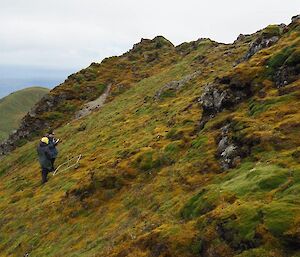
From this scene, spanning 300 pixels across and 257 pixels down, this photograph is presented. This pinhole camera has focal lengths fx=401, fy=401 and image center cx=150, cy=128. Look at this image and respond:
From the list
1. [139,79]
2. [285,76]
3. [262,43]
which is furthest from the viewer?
[139,79]

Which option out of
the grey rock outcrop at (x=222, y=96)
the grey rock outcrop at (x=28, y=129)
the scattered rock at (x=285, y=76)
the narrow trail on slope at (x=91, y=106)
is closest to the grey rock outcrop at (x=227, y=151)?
the grey rock outcrop at (x=222, y=96)

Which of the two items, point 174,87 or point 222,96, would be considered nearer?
point 222,96

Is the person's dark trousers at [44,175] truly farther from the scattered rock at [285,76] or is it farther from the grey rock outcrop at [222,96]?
the scattered rock at [285,76]

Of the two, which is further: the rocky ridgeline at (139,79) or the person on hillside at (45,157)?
the person on hillside at (45,157)

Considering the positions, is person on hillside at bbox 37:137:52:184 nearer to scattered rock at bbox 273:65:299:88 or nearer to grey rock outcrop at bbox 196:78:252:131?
grey rock outcrop at bbox 196:78:252:131

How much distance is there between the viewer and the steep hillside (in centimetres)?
1706

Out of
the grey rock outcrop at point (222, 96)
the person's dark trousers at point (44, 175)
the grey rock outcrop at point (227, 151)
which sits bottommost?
the person's dark trousers at point (44, 175)

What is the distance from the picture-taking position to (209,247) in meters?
16.7

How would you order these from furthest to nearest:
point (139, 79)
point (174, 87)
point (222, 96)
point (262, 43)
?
point (139, 79) → point (174, 87) → point (262, 43) → point (222, 96)

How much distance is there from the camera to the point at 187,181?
26750 millimetres

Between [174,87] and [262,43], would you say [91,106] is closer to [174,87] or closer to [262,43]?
[174,87]

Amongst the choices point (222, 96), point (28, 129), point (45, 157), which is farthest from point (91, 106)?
point (222, 96)

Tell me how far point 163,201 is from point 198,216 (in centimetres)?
610

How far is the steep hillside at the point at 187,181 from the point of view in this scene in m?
17.1
